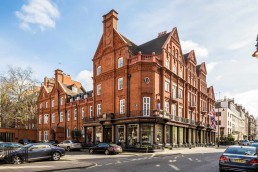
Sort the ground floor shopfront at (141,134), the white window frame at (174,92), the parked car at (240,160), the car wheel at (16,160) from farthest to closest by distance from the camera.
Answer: the white window frame at (174,92)
the ground floor shopfront at (141,134)
the car wheel at (16,160)
the parked car at (240,160)

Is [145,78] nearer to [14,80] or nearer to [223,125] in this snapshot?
[14,80]

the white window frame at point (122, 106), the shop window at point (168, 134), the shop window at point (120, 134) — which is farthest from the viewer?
the shop window at point (168, 134)

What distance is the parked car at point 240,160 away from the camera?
12463 mm

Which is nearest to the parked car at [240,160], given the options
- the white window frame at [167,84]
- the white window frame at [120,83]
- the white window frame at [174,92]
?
the white window frame at [167,84]

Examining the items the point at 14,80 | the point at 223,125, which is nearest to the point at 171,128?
the point at 14,80

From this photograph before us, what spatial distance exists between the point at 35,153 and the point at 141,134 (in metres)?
16.7

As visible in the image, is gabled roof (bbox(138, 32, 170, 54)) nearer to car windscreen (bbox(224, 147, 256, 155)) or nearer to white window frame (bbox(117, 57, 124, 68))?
white window frame (bbox(117, 57, 124, 68))

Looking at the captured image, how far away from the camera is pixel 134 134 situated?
114 feet

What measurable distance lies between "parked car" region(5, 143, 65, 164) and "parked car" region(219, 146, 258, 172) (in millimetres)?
12846

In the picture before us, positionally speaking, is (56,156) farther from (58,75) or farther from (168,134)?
(58,75)

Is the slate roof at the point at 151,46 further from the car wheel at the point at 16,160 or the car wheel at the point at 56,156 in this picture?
the car wheel at the point at 16,160

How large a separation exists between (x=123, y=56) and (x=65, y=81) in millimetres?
27231

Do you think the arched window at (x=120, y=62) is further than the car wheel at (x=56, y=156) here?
Yes

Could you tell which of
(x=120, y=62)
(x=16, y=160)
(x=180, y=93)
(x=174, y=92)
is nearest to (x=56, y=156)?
(x=16, y=160)
